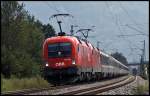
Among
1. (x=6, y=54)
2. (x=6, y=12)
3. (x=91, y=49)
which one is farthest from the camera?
(x=91, y=49)

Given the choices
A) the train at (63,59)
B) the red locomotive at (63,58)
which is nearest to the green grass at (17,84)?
the train at (63,59)

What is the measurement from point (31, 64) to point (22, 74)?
158 cm

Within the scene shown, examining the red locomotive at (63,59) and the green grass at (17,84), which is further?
the red locomotive at (63,59)

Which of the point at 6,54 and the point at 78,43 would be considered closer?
the point at 6,54

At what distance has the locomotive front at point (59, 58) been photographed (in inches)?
1334

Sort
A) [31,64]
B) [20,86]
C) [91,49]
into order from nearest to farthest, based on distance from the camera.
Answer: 1. [20,86]
2. [91,49]
3. [31,64]

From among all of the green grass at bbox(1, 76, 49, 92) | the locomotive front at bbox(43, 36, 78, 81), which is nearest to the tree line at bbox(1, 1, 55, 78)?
the green grass at bbox(1, 76, 49, 92)

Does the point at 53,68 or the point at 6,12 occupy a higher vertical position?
the point at 6,12

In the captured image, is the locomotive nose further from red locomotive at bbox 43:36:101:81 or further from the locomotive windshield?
the locomotive windshield

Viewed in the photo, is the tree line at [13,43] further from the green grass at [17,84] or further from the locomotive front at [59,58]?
the locomotive front at [59,58]

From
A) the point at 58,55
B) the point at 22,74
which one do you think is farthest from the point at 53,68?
the point at 22,74

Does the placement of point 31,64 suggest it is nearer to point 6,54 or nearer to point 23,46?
point 23,46

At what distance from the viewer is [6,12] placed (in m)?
30.9

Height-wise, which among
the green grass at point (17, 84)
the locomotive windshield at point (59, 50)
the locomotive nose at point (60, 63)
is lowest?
the green grass at point (17, 84)
